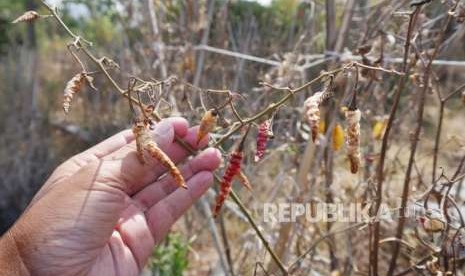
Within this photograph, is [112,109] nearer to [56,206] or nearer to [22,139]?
[22,139]

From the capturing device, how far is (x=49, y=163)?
401 centimetres

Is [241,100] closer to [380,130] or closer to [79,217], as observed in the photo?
[380,130]

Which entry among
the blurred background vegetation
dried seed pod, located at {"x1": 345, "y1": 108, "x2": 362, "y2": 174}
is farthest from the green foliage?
dried seed pod, located at {"x1": 345, "y1": 108, "x2": 362, "y2": 174}

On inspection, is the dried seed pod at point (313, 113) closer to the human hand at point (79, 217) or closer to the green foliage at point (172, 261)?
the human hand at point (79, 217)

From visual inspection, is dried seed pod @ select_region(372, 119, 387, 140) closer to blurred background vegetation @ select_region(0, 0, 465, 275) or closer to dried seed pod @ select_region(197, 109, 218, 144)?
blurred background vegetation @ select_region(0, 0, 465, 275)

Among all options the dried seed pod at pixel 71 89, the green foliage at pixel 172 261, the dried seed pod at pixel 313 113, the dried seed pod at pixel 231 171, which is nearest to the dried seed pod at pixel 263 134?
the dried seed pod at pixel 231 171

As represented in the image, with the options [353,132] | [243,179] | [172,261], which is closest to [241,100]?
[172,261]

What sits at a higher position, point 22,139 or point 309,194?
point 309,194

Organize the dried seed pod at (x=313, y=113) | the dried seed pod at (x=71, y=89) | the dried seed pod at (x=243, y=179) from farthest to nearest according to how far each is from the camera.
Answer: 1. the dried seed pod at (x=243, y=179)
2. the dried seed pod at (x=71, y=89)
3. the dried seed pod at (x=313, y=113)

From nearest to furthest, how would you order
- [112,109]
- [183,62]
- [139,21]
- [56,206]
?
[56,206]
[183,62]
[139,21]
[112,109]

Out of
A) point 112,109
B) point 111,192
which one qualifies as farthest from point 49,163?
point 111,192

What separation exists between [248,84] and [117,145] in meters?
1.38

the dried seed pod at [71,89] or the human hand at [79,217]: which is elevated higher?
the dried seed pod at [71,89]

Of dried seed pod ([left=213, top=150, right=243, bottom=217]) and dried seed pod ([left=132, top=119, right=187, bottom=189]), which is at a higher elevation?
dried seed pod ([left=132, top=119, right=187, bottom=189])
